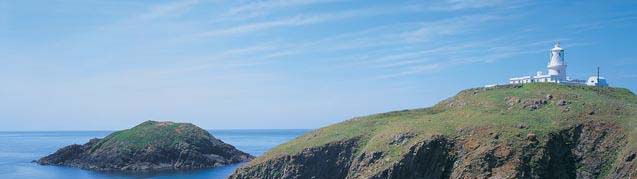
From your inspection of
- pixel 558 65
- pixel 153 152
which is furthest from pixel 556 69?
pixel 153 152

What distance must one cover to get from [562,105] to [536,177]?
10.1 metres

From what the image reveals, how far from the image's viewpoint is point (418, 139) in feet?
169

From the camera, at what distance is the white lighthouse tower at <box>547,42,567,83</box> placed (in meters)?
66.8

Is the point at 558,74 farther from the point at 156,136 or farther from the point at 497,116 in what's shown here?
the point at 156,136

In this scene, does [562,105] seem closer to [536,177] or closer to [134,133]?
[536,177]

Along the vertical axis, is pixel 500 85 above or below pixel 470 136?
above

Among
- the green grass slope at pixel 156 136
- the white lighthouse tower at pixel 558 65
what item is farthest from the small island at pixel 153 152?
the white lighthouse tower at pixel 558 65

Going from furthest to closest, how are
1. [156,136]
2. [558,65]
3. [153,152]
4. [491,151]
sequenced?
[156,136]
[153,152]
[558,65]
[491,151]

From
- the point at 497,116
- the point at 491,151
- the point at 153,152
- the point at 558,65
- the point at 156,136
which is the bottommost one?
the point at 153,152

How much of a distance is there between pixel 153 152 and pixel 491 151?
288 ft

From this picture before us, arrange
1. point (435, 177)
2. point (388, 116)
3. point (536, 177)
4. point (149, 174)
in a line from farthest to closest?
point (149, 174), point (388, 116), point (435, 177), point (536, 177)

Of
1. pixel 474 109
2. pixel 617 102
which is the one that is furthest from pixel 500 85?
pixel 617 102

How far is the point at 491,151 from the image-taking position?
4819cm

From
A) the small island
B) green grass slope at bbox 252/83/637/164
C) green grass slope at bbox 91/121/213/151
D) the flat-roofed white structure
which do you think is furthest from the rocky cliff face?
green grass slope at bbox 91/121/213/151
